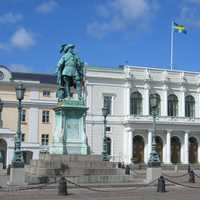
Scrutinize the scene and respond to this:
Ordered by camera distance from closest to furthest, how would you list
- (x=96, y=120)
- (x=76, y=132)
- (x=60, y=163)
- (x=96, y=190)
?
(x=96, y=190) < (x=60, y=163) < (x=76, y=132) < (x=96, y=120)

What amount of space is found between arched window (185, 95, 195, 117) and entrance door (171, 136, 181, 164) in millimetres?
A: 4925

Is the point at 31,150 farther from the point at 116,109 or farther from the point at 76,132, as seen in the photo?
the point at 76,132

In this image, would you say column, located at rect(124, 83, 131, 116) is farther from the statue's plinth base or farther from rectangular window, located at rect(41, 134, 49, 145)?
the statue's plinth base

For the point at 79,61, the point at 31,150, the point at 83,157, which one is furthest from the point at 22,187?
the point at 31,150

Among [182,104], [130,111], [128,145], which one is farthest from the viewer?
[182,104]

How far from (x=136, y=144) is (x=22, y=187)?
57693 mm

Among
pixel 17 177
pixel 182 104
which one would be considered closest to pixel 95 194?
pixel 17 177

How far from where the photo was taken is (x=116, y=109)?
8188 cm

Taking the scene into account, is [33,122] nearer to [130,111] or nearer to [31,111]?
[31,111]

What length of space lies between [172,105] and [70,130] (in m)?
59.0

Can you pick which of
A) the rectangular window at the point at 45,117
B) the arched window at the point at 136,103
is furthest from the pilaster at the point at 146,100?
the rectangular window at the point at 45,117

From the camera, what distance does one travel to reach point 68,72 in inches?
1161

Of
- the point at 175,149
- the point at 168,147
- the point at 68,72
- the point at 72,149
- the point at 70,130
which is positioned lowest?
the point at 72,149

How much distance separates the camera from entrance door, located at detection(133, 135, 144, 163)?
264 feet
